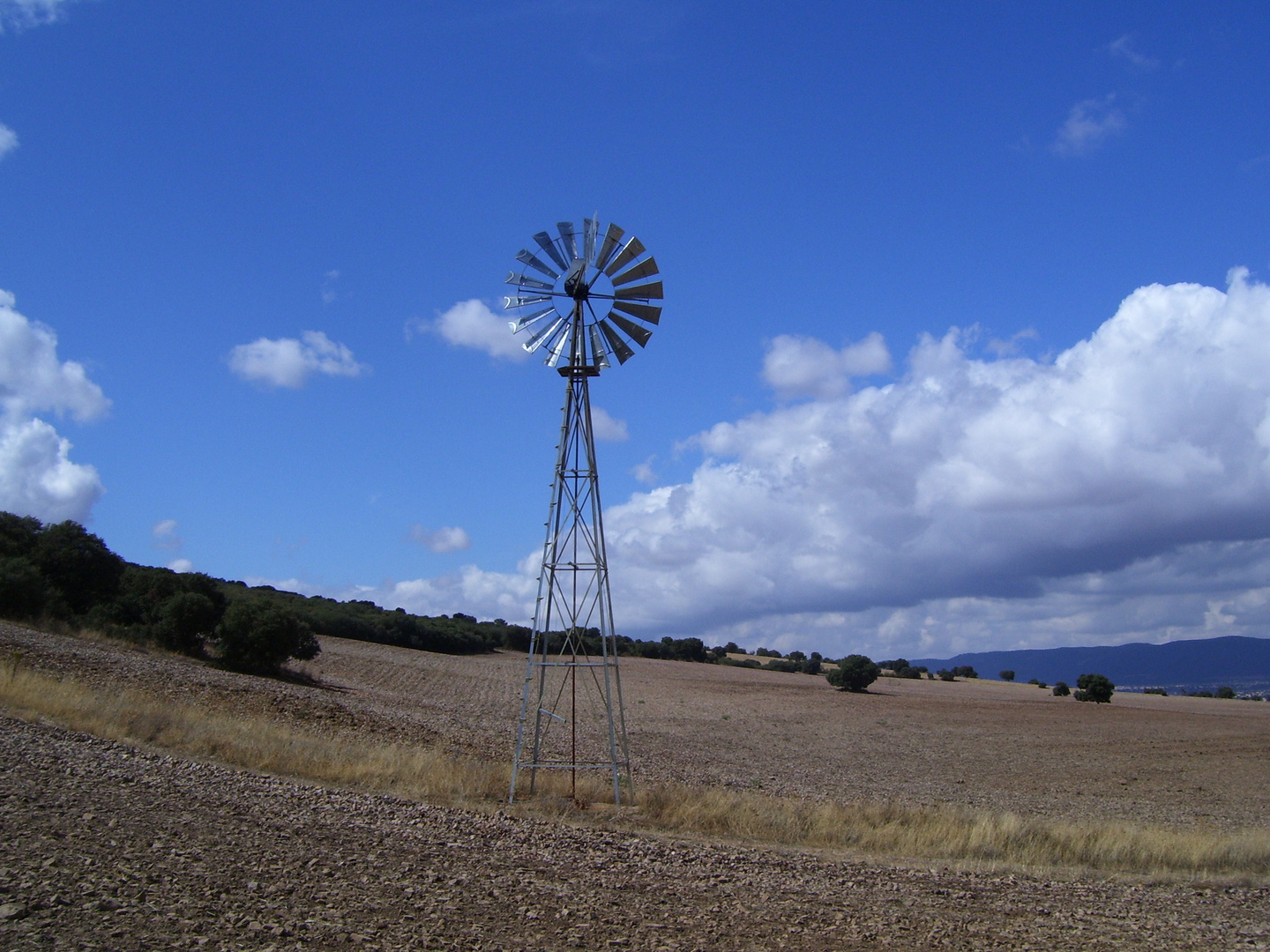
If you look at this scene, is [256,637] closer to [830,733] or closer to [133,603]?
[133,603]

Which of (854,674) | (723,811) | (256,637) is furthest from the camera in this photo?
(854,674)

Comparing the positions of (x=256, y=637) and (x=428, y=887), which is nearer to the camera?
(x=428, y=887)

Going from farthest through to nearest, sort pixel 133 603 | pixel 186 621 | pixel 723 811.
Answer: pixel 133 603 → pixel 186 621 → pixel 723 811

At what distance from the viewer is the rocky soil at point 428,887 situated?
7.66 m

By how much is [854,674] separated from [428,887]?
68441 millimetres

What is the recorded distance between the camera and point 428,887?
9258 mm

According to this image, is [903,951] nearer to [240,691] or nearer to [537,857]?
[537,857]

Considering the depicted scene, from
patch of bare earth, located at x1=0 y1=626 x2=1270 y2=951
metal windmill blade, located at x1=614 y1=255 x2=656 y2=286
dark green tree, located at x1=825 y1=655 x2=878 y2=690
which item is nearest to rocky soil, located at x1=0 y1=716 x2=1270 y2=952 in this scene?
patch of bare earth, located at x1=0 y1=626 x2=1270 y2=951

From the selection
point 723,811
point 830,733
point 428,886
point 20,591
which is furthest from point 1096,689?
point 428,886

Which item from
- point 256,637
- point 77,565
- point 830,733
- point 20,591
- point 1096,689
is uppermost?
point 77,565

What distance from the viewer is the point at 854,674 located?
7362 centimetres

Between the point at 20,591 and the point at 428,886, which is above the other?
the point at 20,591

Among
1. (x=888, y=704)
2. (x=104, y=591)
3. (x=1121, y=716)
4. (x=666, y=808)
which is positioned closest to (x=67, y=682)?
(x=666, y=808)

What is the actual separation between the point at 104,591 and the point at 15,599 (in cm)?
910
